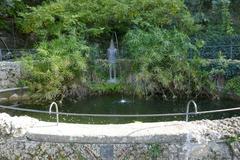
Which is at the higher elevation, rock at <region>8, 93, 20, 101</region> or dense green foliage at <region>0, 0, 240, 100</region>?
dense green foliage at <region>0, 0, 240, 100</region>

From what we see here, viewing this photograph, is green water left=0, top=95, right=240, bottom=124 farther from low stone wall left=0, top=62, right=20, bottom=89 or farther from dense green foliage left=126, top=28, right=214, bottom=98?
low stone wall left=0, top=62, right=20, bottom=89

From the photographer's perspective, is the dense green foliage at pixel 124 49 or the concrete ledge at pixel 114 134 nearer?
the concrete ledge at pixel 114 134

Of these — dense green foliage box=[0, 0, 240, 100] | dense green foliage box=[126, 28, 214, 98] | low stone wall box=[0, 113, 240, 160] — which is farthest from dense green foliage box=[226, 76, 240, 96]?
low stone wall box=[0, 113, 240, 160]

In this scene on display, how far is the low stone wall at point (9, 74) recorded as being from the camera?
1159 centimetres

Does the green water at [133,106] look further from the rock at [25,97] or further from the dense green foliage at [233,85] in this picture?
the rock at [25,97]

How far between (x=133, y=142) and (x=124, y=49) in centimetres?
773

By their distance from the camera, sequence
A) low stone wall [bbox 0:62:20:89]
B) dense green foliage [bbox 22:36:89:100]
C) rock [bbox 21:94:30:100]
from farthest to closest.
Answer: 1. low stone wall [bbox 0:62:20:89]
2. rock [bbox 21:94:30:100]
3. dense green foliage [bbox 22:36:89:100]

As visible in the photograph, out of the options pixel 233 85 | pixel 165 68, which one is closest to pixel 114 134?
pixel 165 68

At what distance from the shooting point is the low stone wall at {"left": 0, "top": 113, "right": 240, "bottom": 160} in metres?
4.99

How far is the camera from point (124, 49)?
41.1 ft

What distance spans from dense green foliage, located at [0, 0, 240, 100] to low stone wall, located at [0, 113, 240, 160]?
18.2ft

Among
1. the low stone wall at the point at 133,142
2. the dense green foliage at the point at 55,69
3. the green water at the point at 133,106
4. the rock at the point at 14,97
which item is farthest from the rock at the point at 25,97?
the low stone wall at the point at 133,142

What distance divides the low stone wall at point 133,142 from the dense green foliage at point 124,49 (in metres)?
5.55

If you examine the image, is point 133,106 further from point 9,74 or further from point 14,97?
point 9,74
